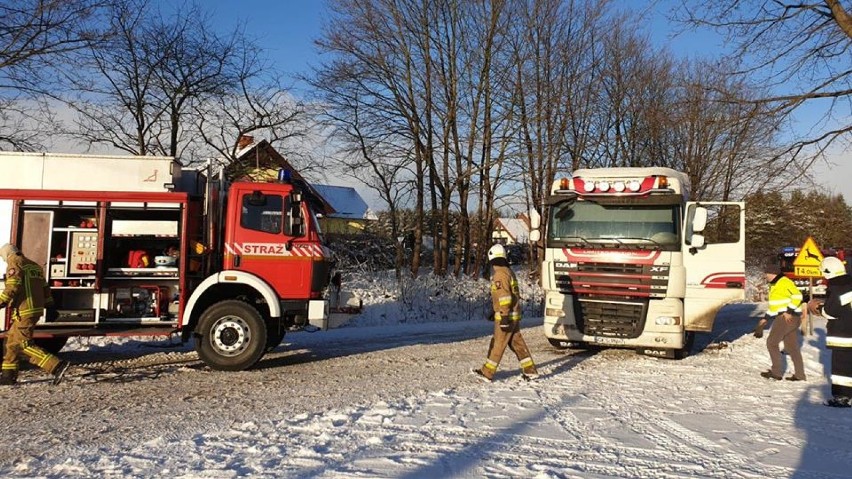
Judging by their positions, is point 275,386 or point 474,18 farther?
point 474,18

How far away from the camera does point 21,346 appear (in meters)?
7.74

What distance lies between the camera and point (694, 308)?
403 inches

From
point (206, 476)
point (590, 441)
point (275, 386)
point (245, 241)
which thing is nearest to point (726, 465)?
point (590, 441)

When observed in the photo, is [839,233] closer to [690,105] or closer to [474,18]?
[474,18]

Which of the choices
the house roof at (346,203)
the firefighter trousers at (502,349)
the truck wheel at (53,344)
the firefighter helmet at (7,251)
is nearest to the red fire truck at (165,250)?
the firefighter helmet at (7,251)

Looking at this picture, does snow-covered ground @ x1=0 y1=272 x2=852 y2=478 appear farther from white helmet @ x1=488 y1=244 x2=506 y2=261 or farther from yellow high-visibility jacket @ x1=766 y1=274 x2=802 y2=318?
white helmet @ x1=488 y1=244 x2=506 y2=261

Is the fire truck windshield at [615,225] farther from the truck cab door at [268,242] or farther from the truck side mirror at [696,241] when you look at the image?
the truck cab door at [268,242]

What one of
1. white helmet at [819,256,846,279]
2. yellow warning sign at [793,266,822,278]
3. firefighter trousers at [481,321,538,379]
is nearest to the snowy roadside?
firefighter trousers at [481,321,538,379]

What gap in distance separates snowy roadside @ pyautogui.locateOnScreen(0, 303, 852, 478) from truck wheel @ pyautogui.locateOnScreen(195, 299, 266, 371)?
0.29 meters

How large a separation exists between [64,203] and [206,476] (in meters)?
5.75

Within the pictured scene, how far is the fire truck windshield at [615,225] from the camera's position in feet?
33.0

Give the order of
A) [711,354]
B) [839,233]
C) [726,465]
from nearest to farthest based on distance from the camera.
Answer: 1. [726,465]
2. [711,354]
3. [839,233]

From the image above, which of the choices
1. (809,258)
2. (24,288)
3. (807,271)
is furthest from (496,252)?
(809,258)

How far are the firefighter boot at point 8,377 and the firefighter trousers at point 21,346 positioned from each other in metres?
0.04
